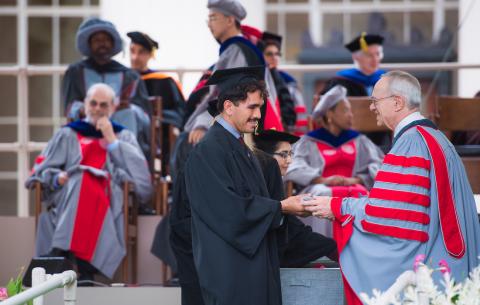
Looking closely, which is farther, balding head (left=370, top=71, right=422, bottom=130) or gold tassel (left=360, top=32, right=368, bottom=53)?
gold tassel (left=360, top=32, right=368, bottom=53)

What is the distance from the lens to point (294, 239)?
20.8 feet

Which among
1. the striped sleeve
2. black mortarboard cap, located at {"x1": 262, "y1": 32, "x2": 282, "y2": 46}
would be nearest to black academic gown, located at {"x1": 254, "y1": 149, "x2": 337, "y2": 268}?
the striped sleeve

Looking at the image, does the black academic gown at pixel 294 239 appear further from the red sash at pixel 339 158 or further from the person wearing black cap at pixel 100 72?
the person wearing black cap at pixel 100 72

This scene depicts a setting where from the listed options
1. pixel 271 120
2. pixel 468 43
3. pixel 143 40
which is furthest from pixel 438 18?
pixel 271 120

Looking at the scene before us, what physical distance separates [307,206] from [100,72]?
12.9 feet

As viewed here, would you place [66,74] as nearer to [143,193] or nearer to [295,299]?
[143,193]

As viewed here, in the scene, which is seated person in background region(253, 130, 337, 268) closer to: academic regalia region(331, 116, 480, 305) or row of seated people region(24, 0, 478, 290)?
academic regalia region(331, 116, 480, 305)

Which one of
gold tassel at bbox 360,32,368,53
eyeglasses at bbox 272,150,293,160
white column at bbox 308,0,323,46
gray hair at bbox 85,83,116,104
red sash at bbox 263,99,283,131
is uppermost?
white column at bbox 308,0,323,46

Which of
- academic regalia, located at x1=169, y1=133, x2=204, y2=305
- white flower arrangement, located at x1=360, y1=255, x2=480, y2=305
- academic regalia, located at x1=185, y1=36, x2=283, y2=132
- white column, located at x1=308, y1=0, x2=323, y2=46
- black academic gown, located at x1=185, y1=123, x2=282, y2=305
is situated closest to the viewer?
white flower arrangement, located at x1=360, y1=255, x2=480, y2=305

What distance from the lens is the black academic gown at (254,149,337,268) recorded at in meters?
6.31

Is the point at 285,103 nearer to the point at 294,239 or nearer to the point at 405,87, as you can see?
the point at 294,239

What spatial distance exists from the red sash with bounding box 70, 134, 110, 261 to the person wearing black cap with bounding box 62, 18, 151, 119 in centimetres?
88

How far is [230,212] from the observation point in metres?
5.77

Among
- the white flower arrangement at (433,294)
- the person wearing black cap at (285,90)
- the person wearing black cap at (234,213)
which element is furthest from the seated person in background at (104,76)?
the white flower arrangement at (433,294)
